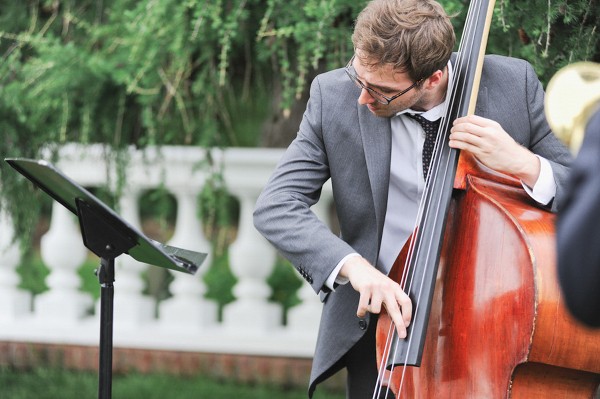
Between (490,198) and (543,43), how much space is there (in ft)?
2.53

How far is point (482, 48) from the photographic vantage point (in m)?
1.93

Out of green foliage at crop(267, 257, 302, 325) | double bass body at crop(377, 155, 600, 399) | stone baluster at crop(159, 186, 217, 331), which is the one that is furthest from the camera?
green foliage at crop(267, 257, 302, 325)

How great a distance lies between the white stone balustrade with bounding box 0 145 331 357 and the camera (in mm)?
3623

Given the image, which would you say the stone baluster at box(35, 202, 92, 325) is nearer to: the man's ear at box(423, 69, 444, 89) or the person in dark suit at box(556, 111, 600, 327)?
the man's ear at box(423, 69, 444, 89)

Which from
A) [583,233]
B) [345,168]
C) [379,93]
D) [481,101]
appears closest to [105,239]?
[345,168]

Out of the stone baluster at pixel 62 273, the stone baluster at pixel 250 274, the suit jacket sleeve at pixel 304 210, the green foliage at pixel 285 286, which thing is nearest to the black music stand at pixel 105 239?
the suit jacket sleeve at pixel 304 210

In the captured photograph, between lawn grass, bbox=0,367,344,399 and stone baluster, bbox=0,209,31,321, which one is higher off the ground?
stone baluster, bbox=0,209,31,321

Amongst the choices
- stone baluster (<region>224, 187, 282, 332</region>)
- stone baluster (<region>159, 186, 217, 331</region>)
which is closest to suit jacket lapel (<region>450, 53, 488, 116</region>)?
stone baluster (<region>224, 187, 282, 332</region>)

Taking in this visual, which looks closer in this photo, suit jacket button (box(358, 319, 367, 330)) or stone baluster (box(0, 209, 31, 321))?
suit jacket button (box(358, 319, 367, 330))

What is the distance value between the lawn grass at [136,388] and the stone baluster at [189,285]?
239mm

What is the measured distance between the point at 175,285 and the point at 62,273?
503 millimetres

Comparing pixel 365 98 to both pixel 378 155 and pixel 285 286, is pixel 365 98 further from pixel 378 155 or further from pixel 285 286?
pixel 285 286

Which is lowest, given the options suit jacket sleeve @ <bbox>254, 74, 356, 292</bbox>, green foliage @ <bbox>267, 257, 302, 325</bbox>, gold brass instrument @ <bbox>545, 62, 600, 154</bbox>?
green foliage @ <bbox>267, 257, 302, 325</bbox>

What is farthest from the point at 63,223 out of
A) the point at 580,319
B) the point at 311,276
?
the point at 580,319
